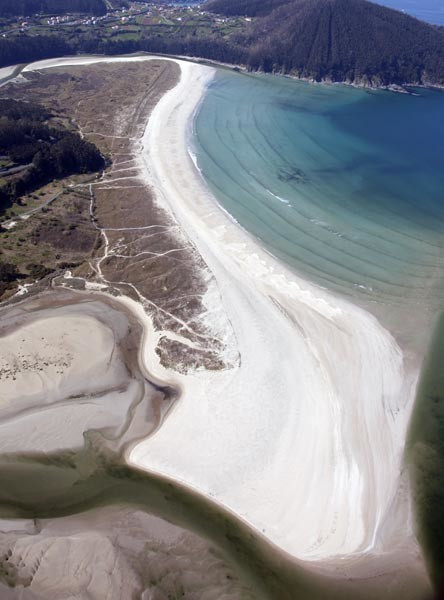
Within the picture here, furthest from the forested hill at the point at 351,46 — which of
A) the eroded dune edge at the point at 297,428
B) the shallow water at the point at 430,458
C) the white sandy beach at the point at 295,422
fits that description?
the shallow water at the point at 430,458

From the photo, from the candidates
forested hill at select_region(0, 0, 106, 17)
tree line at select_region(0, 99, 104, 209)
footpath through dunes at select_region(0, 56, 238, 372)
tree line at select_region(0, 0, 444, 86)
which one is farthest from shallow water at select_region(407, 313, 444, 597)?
forested hill at select_region(0, 0, 106, 17)

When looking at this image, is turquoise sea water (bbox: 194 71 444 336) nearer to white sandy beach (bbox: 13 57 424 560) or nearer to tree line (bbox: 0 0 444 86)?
white sandy beach (bbox: 13 57 424 560)

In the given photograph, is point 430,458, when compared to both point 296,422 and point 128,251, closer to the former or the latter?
point 296,422

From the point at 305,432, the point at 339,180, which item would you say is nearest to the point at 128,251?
the point at 305,432

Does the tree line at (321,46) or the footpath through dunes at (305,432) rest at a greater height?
the tree line at (321,46)

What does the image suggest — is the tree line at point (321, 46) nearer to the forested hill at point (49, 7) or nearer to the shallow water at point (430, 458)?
the forested hill at point (49, 7)

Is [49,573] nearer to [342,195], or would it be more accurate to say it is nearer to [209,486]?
[209,486]
